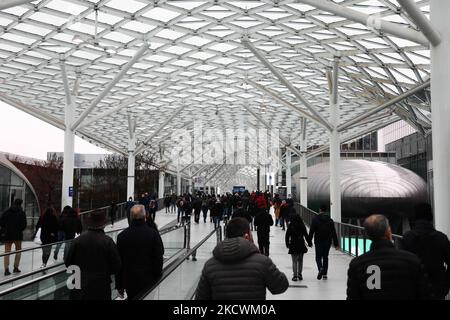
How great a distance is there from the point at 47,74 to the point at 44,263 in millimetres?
26800

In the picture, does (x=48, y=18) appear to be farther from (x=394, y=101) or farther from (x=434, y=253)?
(x=434, y=253)

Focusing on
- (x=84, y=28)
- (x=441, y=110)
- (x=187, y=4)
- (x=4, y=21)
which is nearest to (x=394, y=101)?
(x=187, y=4)

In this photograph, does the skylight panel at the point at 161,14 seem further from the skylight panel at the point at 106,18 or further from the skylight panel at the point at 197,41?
the skylight panel at the point at 197,41

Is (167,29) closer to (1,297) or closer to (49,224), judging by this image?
(49,224)

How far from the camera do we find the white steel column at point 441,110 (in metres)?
9.14

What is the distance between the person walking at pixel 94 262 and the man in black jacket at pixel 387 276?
3024 mm

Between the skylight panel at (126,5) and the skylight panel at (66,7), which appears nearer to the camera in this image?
the skylight panel at (66,7)

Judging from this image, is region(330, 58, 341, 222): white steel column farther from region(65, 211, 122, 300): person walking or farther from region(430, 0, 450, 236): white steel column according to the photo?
region(65, 211, 122, 300): person walking

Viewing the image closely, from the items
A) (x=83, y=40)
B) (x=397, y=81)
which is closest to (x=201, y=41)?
(x=83, y=40)

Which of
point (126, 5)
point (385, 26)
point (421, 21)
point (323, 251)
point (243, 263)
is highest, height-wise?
point (126, 5)

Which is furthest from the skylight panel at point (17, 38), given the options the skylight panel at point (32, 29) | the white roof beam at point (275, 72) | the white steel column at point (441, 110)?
the white steel column at point (441, 110)

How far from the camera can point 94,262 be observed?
5613mm

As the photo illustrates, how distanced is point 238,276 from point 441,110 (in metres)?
7.19

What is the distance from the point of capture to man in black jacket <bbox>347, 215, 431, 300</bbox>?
3891mm
